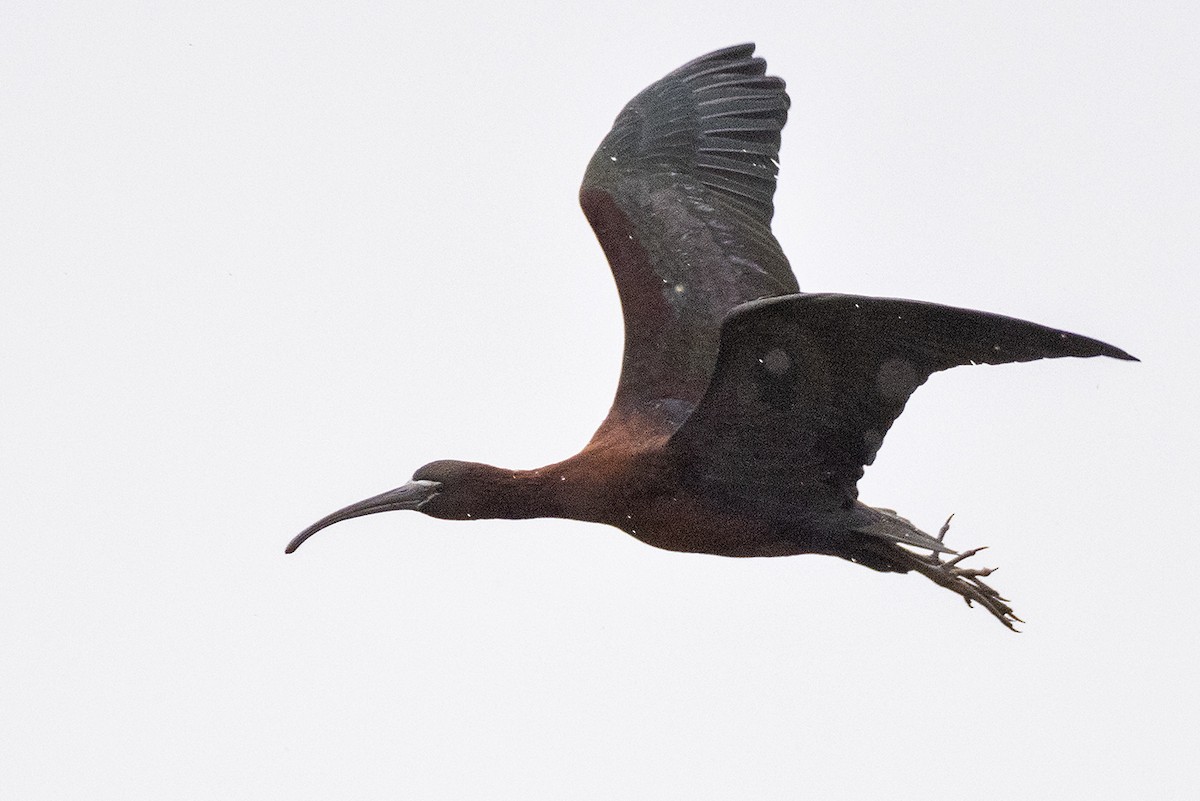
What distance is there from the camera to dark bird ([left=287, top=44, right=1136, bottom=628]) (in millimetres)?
6863

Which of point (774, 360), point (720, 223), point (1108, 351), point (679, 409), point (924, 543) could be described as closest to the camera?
point (1108, 351)

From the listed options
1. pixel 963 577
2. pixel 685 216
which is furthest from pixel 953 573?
pixel 685 216

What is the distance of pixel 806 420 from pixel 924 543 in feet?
2.41

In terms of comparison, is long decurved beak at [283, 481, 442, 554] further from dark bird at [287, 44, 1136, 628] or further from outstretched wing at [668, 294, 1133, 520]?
outstretched wing at [668, 294, 1133, 520]

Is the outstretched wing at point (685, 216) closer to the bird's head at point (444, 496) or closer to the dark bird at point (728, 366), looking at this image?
the dark bird at point (728, 366)

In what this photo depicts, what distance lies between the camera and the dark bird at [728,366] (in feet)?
22.5

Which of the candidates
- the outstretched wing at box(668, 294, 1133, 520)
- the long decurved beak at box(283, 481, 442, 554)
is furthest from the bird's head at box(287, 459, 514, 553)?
the outstretched wing at box(668, 294, 1133, 520)

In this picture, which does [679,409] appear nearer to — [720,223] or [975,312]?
[720,223]

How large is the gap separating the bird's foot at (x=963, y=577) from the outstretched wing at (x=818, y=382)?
479 millimetres

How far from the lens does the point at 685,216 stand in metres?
8.97

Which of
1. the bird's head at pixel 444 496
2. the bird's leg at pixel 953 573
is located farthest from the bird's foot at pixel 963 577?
the bird's head at pixel 444 496

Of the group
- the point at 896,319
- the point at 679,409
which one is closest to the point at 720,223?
the point at 679,409

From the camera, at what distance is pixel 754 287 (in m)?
8.70

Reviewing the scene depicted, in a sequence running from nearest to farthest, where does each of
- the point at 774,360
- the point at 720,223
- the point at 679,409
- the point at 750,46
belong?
the point at 774,360
the point at 679,409
the point at 720,223
the point at 750,46
